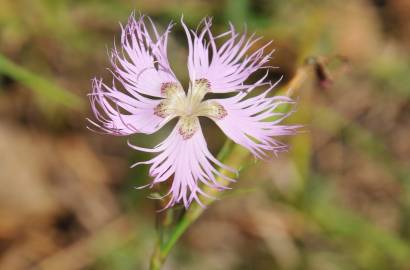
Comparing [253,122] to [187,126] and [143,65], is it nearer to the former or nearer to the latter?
[187,126]

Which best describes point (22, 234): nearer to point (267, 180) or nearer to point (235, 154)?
point (267, 180)

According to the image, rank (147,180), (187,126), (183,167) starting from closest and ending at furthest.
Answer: (183,167) → (187,126) → (147,180)

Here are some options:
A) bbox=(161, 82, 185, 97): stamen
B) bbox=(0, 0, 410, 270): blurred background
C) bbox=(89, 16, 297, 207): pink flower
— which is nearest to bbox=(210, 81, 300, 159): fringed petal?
Result: bbox=(89, 16, 297, 207): pink flower

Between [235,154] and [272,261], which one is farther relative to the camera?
[272,261]

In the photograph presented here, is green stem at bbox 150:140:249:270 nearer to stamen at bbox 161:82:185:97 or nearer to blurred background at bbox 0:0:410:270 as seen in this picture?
stamen at bbox 161:82:185:97

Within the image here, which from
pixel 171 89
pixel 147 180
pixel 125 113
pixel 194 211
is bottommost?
pixel 147 180

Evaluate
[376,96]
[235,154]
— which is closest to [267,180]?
[376,96]

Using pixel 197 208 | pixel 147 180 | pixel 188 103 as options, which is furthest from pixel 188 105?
pixel 147 180
